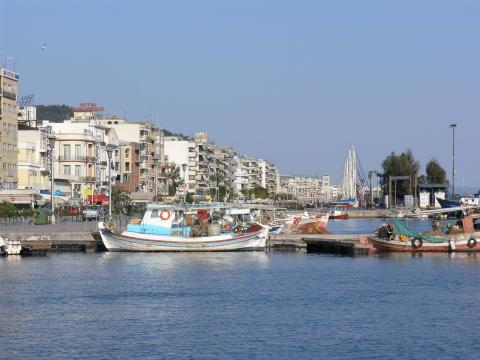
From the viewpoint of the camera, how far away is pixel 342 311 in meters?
45.1

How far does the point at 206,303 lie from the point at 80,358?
44.4 ft

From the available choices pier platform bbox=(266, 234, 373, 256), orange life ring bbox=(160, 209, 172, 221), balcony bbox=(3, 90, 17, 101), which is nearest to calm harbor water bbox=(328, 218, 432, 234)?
pier platform bbox=(266, 234, 373, 256)

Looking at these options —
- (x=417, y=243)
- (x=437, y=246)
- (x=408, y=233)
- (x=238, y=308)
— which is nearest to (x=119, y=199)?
(x=408, y=233)

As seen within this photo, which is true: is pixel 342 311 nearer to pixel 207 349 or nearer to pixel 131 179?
pixel 207 349

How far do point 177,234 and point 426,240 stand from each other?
17120mm

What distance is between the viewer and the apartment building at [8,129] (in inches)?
4640

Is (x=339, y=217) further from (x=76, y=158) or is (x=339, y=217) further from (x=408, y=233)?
(x=408, y=233)

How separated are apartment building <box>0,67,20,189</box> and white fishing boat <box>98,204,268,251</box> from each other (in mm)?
44307

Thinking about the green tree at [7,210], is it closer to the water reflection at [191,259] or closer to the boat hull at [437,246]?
the water reflection at [191,259]

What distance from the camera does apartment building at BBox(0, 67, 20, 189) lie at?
117856 millimetres

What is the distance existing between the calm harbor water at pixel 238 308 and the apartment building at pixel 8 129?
50.8 metres

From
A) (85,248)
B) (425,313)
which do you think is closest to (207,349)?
(425,313)

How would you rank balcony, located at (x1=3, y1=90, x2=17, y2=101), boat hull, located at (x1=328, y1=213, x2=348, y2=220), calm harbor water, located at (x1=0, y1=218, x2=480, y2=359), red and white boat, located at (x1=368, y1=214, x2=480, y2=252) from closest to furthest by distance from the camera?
1. calm harbor water, located at (x1=0, y1=218, x2=480, y2=359)
2. red and white boat, located at (x1=368, y1=214, x2=480, y2=252)
3. balcony, located at (x1=3, y1=90, x2=17, y2=101)
4. boat hull, located at (x1=328, y1=213, x2=348, y2=220)

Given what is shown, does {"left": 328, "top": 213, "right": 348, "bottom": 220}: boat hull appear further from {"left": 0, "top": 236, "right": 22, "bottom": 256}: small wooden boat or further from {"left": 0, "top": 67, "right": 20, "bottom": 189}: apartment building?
{"left": 0, "top": 236, "right": 22, "bottom": 256}: small wooden boat
